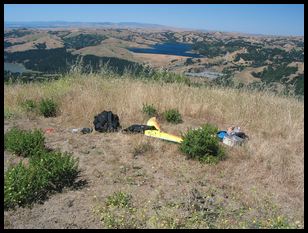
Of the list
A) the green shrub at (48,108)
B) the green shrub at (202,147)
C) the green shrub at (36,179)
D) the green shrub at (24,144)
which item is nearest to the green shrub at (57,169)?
the green shrub at (36,179)

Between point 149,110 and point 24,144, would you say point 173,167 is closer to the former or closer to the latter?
point 24,144

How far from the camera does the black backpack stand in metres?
6.34

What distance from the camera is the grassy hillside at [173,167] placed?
3.61m

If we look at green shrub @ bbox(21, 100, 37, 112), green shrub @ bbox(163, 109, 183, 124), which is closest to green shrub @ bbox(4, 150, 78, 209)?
green shrub @ bbox(163, 109, 183, 124)

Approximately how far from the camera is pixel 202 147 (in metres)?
5.12

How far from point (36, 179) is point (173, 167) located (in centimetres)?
177

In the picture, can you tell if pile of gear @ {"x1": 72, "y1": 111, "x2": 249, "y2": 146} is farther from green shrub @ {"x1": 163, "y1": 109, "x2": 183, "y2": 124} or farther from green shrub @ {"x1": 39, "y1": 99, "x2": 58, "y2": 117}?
green shrub @ {"x1": 39, "y1": 99, "x2": 58, "y2": 117}

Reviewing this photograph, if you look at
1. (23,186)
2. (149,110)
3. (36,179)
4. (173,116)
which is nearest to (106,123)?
(149,110)

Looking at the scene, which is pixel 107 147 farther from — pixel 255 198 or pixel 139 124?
pixel 255 198

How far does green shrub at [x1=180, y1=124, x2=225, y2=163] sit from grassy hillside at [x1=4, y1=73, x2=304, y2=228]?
0.44 feet

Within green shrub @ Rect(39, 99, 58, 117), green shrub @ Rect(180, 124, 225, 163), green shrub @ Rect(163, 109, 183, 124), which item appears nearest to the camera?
green shrub @ Rect(180, 124, 225, 163)
